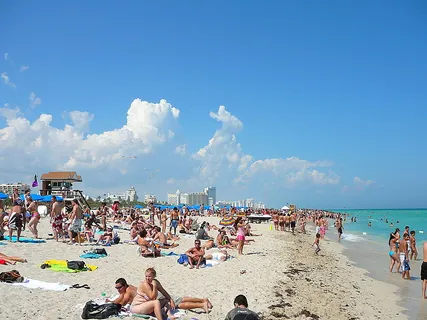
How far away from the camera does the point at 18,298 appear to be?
5488mm

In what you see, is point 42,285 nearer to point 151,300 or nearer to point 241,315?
point 151,300

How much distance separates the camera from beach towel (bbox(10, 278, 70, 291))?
20.2ft

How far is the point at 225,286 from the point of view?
7.51m

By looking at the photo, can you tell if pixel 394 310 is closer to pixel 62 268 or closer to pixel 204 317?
pixel 204 317

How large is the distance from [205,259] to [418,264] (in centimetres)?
920

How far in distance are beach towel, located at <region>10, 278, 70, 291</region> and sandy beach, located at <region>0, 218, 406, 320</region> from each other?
20 centimetres

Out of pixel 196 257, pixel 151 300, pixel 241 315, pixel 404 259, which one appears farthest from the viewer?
pixel 404 259

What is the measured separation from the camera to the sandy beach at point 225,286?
5.69 meters

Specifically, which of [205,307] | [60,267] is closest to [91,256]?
[60,267]

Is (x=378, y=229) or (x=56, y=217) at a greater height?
(x=56, y=217)

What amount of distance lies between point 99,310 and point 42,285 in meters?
1.95

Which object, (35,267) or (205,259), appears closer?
(35,267)

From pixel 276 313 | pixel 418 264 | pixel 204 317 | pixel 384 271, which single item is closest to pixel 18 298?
pixel 204 317

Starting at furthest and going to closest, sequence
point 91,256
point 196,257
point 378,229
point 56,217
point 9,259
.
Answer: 1. point 378,229
2. point 56,217
3. point 91,256
4. point 196,257
5. point 9,259
